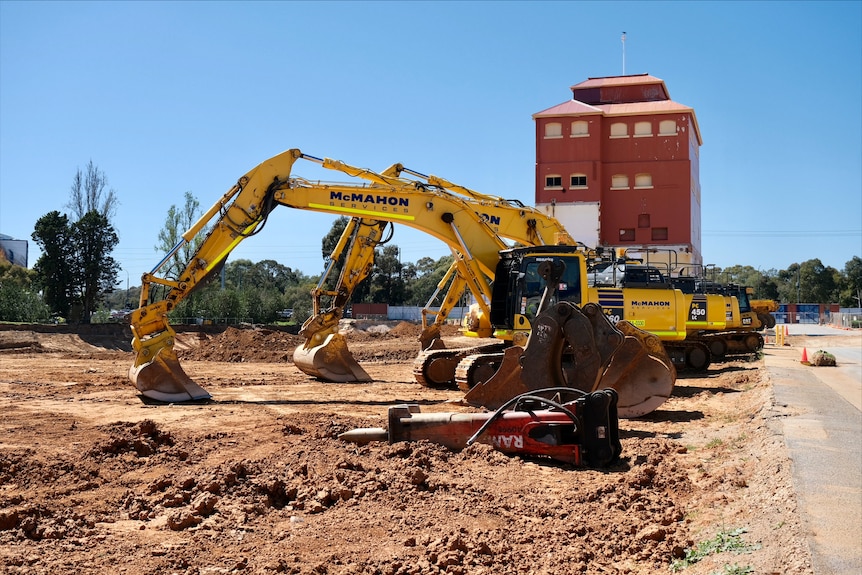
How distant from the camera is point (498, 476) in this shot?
7379 mm

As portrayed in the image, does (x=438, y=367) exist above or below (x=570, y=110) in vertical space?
below

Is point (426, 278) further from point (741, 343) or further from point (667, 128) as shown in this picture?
point (741, 343)

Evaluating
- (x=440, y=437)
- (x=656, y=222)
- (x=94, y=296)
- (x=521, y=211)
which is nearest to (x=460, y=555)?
(x=440, y=437)

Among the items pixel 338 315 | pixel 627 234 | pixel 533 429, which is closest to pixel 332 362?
pixel 338 315

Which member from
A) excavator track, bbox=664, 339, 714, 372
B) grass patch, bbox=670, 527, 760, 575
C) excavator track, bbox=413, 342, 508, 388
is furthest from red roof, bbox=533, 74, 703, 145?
grass patch, bbox=670, 527, 760, 575

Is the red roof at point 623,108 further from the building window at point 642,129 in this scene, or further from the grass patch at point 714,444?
the grass patch at point 714,444

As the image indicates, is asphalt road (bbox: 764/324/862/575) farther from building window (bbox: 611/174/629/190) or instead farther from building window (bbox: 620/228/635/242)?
building window (bbox: 611/174/629/190)

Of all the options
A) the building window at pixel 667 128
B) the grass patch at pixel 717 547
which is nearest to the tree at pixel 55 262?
the building window at pixel 667 128

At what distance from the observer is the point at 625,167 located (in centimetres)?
4122

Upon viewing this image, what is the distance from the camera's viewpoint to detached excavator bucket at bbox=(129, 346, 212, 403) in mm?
13875

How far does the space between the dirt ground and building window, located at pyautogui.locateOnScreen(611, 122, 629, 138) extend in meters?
31.7

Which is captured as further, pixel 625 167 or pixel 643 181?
pixel 625 167

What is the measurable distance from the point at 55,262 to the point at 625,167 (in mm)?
29324

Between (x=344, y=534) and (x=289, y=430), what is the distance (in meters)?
3.91
